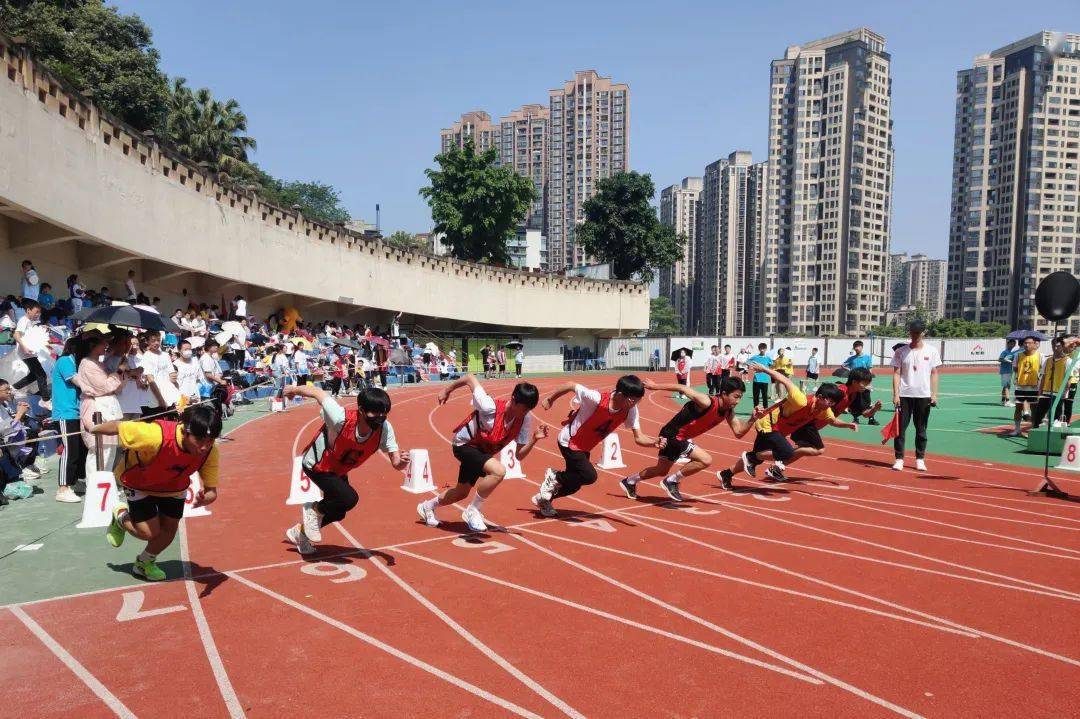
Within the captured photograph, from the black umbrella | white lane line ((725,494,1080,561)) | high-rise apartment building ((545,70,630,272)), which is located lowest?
white lane line ((725,494,1080,561))

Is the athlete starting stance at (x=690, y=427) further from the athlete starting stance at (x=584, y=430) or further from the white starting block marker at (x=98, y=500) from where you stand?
the white starting block marker at (x=98, y=500)

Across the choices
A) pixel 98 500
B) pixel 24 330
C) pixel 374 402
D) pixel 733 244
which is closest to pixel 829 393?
pixel 374 402

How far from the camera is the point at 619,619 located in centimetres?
455

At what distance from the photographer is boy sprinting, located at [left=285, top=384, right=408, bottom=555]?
5.23 metres

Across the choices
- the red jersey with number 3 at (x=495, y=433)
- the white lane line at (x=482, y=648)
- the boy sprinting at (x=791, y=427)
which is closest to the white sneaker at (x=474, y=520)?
the red jersey with number 3 at (x=495, y=433)

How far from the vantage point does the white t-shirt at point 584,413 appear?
705 cm

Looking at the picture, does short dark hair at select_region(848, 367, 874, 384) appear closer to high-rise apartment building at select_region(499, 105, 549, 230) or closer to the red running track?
the red running track

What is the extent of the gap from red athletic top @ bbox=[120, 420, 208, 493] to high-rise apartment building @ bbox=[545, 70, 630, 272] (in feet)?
391

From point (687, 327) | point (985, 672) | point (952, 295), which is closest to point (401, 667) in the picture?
point (985, 672)

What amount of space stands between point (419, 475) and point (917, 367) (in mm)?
7084

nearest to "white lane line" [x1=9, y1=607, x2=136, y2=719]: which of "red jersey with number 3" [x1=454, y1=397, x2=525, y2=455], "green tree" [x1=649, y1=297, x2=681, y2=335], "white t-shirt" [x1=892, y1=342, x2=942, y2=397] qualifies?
"red jersey with number 3" [x1=454, y1=397, x2=525, y2=455]

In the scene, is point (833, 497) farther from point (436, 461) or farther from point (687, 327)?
point (687, 327)

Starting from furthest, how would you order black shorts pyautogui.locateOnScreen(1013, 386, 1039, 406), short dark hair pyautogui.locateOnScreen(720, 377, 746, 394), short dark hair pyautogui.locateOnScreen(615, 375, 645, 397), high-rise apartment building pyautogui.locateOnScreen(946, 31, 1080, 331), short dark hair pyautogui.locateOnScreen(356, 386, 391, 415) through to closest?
high-rise apartment building pyautogui.locateOnScreen(946, 31, 1080, 331) < black shorts pyautogui.locateOnScreen(1013, 386, 1039, 406) < short dark hair pyautogui.locateOnScreen(720, 377, 746, 394) < short dark hair pyautogui.locateOnScreen(615, 375, 645, 397) < short dark hair pyautogui.locateOnScreen(356, 386, 391, 415)

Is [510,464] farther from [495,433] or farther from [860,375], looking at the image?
[860,375]
